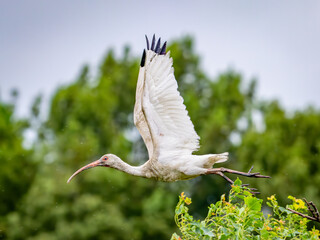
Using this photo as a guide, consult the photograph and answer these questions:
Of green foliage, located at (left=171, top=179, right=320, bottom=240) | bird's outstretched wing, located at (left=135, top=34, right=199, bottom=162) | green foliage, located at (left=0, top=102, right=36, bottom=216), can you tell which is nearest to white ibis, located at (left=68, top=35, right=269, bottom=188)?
bird's outstretched wing, located at (left=135, top=34, right=199, bottom=162)

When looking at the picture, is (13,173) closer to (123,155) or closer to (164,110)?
(123,155)

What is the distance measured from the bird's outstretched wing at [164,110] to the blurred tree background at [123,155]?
14.4 metres

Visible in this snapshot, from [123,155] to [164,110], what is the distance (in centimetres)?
2036

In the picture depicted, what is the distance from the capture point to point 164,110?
28.6 feet

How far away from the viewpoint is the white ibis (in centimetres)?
859

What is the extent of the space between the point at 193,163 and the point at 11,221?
18191mm

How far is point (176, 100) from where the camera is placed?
882cm

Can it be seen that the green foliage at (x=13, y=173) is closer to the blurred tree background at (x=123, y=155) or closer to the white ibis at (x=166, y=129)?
the blurred tree background at (x=123, y=155)

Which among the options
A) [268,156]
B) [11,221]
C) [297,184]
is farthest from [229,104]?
[11,221]

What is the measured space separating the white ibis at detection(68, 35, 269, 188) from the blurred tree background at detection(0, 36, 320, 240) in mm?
14400

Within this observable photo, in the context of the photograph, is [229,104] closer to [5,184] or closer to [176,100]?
[5,184]

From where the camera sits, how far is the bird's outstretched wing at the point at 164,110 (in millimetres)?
8602

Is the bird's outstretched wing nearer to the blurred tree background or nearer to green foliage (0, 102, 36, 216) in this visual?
the blurred tree background

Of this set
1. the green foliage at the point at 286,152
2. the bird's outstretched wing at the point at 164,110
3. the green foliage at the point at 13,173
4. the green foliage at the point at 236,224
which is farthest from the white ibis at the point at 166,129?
the green foliage at the point at 13,173
